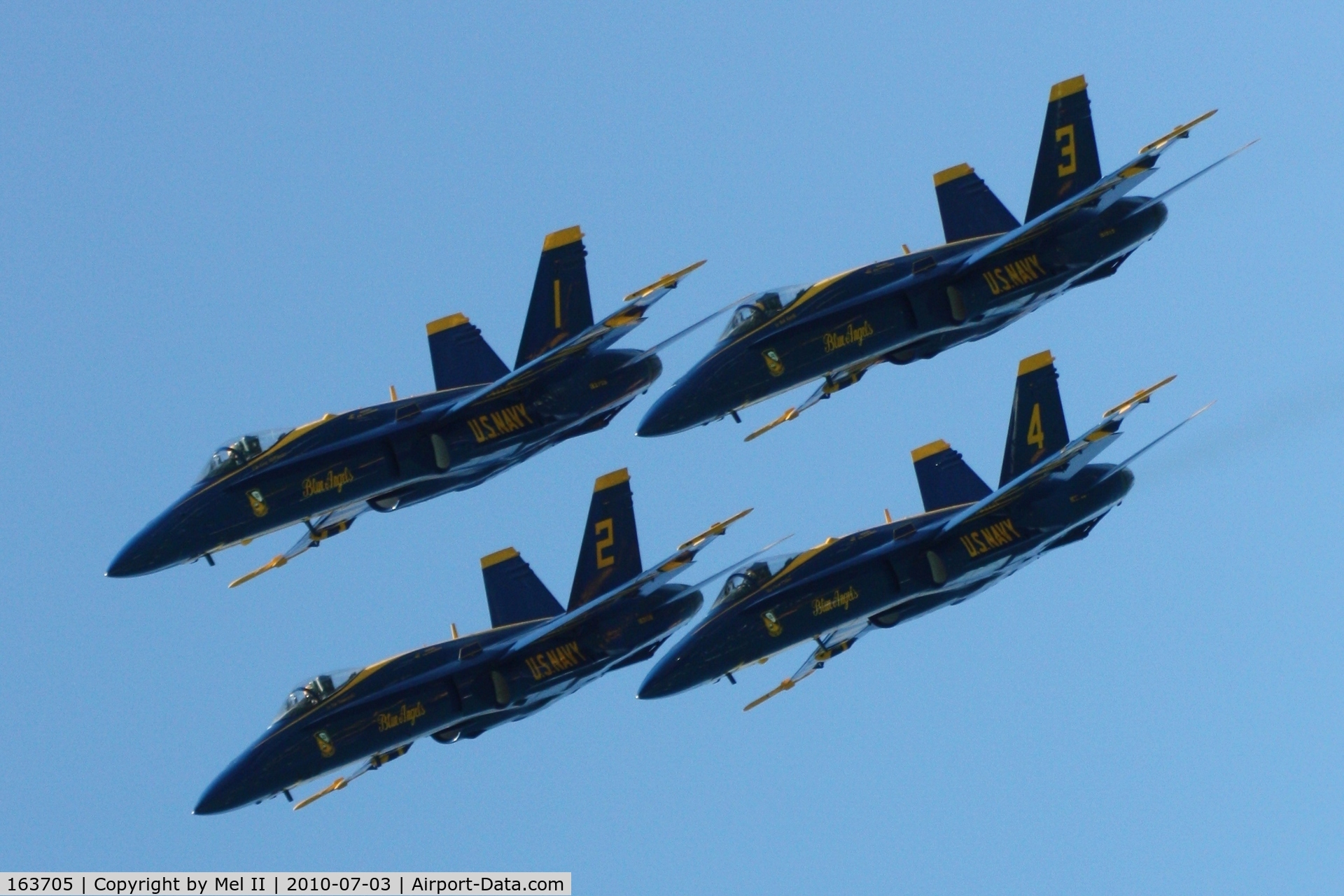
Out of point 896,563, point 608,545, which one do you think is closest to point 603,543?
point 608,545

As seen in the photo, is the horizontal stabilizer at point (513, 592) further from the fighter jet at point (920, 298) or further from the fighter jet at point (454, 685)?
the fighter jet at point (920, 298)

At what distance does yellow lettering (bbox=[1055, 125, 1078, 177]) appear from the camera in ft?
228

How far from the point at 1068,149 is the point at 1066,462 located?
292 inches

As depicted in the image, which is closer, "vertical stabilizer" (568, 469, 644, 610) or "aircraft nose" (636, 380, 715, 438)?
"aircraft nose" (636, 380, 715, 438)

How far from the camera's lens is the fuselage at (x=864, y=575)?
220 ft

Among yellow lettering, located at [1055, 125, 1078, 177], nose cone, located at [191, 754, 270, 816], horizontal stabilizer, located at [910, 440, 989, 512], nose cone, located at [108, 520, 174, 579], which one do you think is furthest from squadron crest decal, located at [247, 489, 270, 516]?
yellow lettering, located at [1055, 125, 1078, 177]

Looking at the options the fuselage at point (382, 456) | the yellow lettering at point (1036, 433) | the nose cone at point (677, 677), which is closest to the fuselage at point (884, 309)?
the fuselage at point (382, 456)

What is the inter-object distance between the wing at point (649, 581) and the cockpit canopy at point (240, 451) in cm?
699

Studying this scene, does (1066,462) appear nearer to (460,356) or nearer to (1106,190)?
Answer: (1106,190)

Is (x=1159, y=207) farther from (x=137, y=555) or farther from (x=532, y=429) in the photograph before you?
(x=137, y=555)

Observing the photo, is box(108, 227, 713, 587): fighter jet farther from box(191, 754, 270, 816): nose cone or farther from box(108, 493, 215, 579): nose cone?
box(191, 754, 270, 816): nose cone

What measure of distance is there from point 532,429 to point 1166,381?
45.2ft

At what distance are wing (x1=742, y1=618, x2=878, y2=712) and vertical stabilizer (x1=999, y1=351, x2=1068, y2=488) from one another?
4.53 m

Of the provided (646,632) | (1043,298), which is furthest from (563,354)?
(1043,298)
